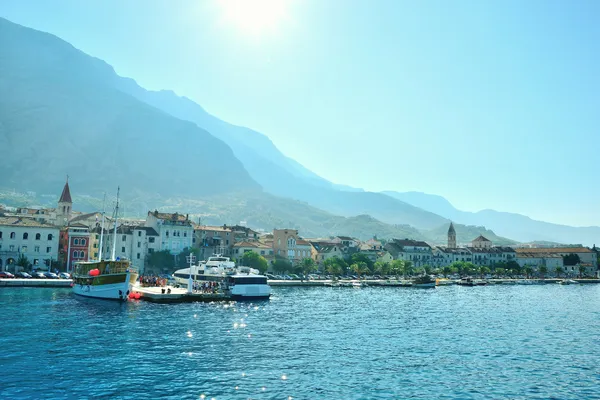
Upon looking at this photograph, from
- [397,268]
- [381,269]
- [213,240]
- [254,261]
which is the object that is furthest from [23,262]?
[397,268]

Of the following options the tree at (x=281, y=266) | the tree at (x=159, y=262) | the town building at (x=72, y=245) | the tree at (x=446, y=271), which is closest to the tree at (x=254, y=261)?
the tree at (x=281, y=266)

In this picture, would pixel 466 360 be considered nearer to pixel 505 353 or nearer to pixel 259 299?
pixel 505 353

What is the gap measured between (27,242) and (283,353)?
3289 inches

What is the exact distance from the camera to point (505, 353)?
41.6 meters

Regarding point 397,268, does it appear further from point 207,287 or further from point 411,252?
point 207,287

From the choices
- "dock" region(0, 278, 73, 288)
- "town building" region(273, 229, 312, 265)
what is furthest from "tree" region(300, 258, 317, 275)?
"dock" region(0, 278, 73, 288)

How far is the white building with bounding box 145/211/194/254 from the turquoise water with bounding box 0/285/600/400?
188 feet

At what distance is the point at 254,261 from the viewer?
407ft

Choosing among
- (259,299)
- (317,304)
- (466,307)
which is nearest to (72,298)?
(259,299)

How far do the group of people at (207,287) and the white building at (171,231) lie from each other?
41306mm

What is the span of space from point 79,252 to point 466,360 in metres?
92.5

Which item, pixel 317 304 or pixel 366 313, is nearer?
pixel 366 313

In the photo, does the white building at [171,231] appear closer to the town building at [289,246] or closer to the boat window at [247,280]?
the town building at [289,246]

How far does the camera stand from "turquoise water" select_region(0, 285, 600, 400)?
29.2 m
